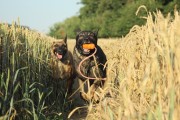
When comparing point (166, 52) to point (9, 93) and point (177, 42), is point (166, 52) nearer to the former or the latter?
point (177, 42)

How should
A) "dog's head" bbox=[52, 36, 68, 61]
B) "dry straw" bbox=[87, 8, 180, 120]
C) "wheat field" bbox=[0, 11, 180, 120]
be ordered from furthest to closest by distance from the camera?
"dog's head" bbox=[52, 36, 68, 61] < "wheat field" bbox=[0, 11, 180, 120] < "dry straw" bbox=[87, 8, 180, 120]

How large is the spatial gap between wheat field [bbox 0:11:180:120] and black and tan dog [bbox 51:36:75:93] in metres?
0.24

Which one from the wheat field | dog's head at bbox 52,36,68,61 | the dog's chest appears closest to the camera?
the wheat field

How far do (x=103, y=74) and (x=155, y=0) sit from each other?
3207 cm

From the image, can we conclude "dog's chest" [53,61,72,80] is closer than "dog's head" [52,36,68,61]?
Yes

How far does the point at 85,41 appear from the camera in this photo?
29.2ft

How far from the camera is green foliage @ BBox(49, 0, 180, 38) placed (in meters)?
38.8

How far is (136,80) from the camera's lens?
453 centimetres

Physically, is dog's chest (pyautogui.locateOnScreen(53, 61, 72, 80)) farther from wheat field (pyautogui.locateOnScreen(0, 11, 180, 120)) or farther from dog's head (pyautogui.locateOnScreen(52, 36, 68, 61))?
wheat field (pyautogui.locateOnScreen(0, 11, 180, 120))

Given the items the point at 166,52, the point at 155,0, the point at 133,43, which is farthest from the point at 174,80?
the point at 155,0

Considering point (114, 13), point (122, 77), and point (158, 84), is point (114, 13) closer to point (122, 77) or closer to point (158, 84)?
point (122, 77)

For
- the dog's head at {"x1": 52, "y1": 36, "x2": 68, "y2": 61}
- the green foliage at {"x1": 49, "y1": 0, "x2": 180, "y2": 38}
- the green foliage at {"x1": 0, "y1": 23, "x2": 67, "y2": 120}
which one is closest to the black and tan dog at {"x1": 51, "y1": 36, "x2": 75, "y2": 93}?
the dog's head at {"x1": 52, "y1": 36, "x2": 68, "y2": 61}

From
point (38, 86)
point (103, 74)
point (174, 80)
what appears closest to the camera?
point (174, 80)

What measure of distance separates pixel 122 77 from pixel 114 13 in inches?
1700
